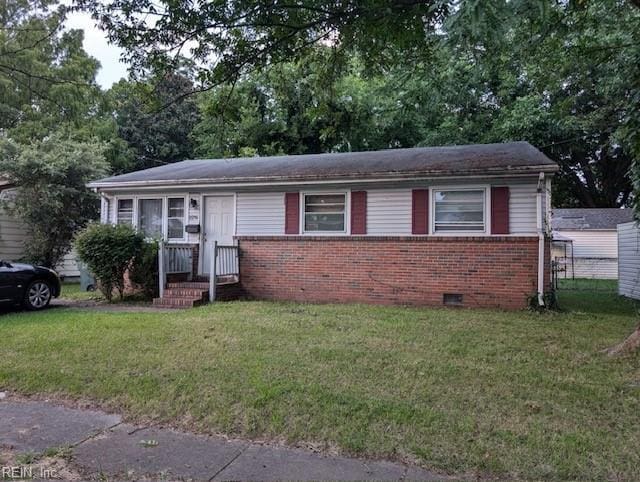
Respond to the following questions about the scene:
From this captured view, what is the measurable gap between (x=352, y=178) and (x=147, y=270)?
5.22 meters

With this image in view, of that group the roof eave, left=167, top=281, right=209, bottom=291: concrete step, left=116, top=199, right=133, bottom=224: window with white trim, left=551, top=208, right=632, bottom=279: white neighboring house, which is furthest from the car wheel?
left=551, top=208, right=632, bottom=279: white neighboring house

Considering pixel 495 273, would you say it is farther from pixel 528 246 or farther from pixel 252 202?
pixel 252 202

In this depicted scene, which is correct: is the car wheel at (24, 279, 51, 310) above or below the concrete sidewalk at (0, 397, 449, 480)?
above

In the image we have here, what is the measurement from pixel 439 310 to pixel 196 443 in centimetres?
646

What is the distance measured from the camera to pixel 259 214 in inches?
465

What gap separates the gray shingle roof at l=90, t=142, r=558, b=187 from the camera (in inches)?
385

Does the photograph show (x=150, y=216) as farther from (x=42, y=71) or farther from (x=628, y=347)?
(x=628, y=347)

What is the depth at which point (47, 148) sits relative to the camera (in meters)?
15.8

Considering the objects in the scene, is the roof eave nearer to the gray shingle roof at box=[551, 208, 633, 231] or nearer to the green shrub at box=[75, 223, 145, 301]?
the green shrub at box=[75, 223, 145, 301]

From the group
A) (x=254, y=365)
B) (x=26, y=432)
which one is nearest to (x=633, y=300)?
(x=254, y=365)

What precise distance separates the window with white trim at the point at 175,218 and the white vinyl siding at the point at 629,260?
38.3ft

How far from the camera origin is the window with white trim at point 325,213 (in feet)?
36.8

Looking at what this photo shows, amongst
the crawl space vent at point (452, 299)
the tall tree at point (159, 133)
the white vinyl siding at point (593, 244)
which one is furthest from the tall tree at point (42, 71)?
the white vinyl siding at point (593, 244)

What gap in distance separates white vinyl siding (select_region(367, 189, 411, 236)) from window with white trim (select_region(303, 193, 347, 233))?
67cm
